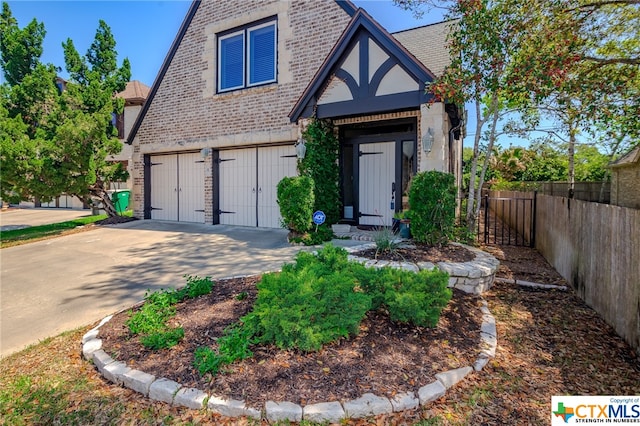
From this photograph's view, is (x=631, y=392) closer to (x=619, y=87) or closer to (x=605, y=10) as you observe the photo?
(x=619, y=87)

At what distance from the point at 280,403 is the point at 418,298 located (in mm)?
1509

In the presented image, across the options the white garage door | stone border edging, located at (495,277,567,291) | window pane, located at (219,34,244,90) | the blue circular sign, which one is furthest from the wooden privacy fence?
→ the white garage door

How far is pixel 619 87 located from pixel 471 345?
201 inches

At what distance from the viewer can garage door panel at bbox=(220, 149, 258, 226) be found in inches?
391

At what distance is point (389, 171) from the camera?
798 centimetres

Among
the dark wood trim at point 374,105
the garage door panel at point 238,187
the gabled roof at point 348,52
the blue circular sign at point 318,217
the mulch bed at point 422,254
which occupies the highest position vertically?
the gabled roof at point 348,52

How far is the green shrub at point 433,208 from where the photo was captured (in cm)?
529

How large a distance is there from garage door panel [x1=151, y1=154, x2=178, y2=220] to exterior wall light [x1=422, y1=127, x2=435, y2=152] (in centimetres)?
842

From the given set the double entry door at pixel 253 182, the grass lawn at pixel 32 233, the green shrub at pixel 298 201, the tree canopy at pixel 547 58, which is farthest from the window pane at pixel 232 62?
the grass lawn at pixel 32 233

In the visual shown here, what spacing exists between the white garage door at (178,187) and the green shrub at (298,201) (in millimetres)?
4782

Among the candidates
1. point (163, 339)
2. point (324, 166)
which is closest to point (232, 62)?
point (324, 166)

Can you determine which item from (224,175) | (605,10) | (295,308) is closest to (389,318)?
(295,308)

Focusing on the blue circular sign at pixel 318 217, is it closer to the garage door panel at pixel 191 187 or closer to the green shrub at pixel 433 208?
the green shrub at pixel 433 208

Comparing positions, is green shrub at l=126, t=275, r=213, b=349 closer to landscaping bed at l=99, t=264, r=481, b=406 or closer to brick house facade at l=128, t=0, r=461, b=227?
landscaping bed at l=99, t=264, r=481, b=406
